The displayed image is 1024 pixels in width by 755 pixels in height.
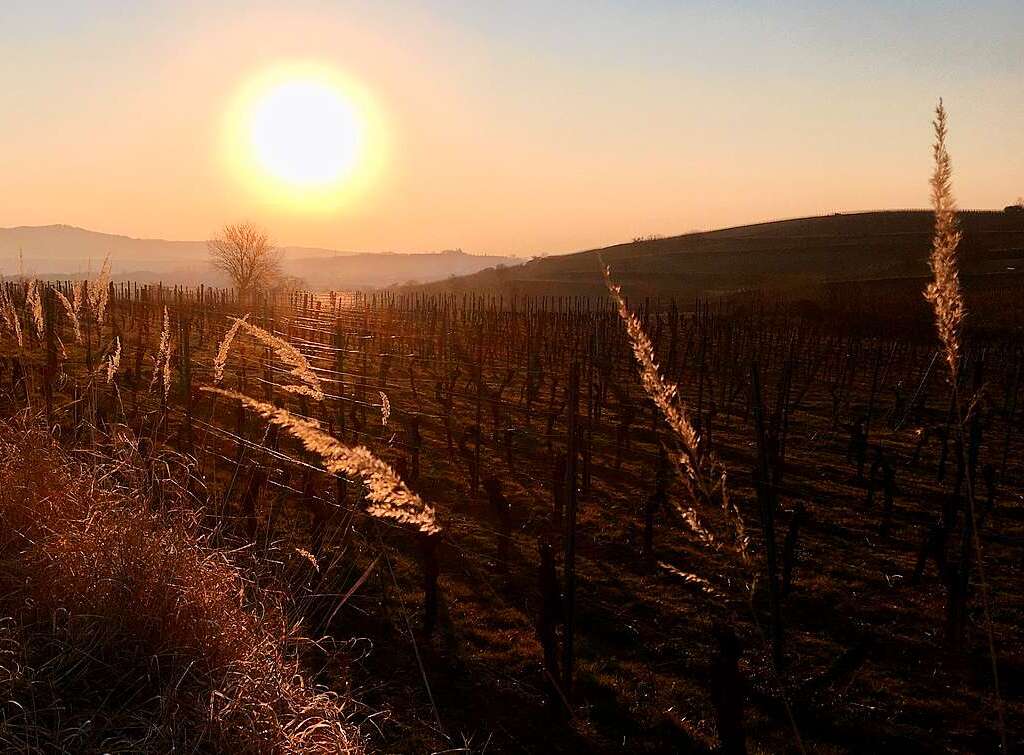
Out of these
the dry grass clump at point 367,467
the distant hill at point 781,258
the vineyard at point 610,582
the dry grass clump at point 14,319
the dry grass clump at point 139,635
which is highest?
the distant hill at point 781,258

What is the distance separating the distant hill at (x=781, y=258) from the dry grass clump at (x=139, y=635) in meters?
50.9

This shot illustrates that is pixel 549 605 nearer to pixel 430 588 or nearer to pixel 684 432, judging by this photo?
pixel 430 588

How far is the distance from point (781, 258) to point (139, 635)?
70.7 metres

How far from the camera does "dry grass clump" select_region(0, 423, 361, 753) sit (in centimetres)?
306

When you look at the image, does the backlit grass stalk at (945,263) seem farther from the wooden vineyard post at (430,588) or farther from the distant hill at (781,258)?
the distant hill at (781,258)

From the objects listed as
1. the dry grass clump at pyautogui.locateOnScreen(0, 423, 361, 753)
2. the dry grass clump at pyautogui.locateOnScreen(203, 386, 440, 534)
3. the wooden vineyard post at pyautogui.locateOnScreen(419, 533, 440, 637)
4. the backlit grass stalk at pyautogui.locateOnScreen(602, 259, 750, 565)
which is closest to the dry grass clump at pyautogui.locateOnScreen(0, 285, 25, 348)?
the dry grass clump at pyautogui.locateOnScreen(0, 423, 361, 753)

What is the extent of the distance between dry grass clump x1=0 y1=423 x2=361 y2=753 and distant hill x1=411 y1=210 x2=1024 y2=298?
5086 centimetres

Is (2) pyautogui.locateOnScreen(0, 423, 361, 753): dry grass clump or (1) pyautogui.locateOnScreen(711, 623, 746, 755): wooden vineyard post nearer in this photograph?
(2) pyautogui.locateOnScreen(0, 423, 361, 753): dry grass clump

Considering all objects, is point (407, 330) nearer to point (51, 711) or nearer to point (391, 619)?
point (391, 619)

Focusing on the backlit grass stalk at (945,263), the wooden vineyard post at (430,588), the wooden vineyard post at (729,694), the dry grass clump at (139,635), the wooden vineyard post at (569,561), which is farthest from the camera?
the wooden vineyard post at (430,588)

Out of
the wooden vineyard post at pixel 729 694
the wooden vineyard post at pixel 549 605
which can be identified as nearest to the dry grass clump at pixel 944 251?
the wooden vineyard post at pixel 729 694

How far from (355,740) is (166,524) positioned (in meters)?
1.57

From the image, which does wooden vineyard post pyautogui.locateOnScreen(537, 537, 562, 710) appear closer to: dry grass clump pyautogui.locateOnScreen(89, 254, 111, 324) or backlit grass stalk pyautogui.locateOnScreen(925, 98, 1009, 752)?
backlit grass stalk pyautogui.locateOnScreen(925, 98, 1009, 752)

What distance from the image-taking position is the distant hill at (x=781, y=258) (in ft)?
181
